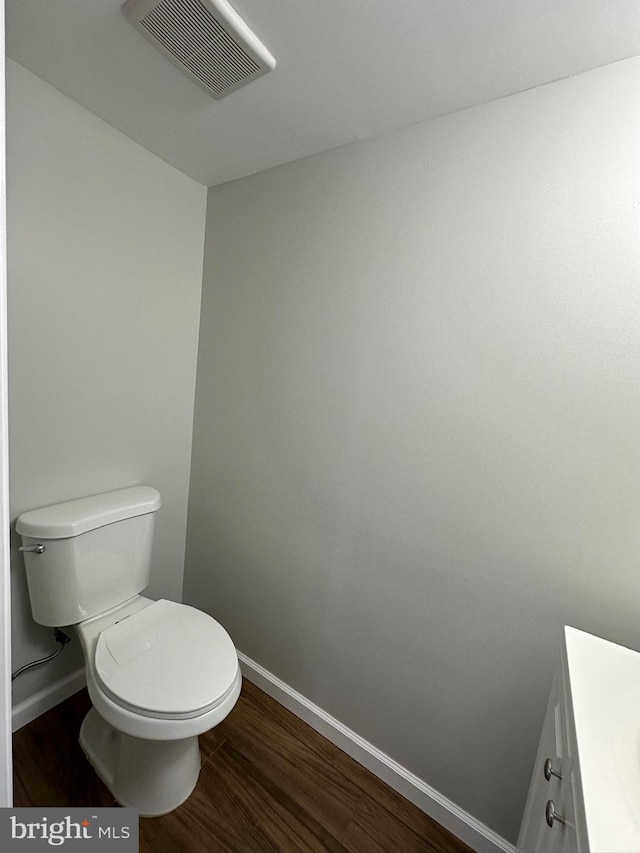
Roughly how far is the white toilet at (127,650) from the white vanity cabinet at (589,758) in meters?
0.84

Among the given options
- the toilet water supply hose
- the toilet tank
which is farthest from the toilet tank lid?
the toilet water supply hose

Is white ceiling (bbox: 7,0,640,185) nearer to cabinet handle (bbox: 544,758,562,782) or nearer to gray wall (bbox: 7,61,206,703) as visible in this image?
gray wall (bbox: 7,61,206,703)

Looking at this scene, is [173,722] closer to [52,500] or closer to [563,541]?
[52,500]

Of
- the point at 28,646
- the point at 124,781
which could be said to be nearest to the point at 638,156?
the point at 124,781

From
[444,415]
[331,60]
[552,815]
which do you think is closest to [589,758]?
[552,815]

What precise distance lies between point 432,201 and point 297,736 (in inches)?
77.8

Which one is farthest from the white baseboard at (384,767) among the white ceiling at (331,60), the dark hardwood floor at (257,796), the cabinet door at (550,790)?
the white ceiling at (331,60)

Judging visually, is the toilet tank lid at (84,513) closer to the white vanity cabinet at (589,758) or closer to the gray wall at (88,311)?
the gray wall at (88,311)

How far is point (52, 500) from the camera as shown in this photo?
146 cm

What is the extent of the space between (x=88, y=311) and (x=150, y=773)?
1.54m

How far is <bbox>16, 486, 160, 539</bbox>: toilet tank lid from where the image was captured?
1.32m

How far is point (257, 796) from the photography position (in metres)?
1.35

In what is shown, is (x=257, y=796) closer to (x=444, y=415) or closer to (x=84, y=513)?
(x=84, y=513)

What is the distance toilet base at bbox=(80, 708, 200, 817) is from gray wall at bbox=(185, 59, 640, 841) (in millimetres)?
504
